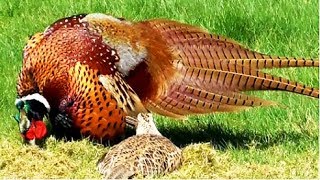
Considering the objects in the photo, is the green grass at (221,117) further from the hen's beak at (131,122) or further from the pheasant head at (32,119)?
the hen's beak at (131,122)

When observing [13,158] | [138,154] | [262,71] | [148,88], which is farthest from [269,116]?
[13,158]

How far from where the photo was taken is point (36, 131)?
6.52 metres

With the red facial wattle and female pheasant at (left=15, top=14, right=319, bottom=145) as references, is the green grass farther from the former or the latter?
female pheasant at (left=15, top=14, right=319, bottom=145)

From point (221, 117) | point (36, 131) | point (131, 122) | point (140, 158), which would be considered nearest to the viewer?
point (140, 158)

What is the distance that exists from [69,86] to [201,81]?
0.91 meters

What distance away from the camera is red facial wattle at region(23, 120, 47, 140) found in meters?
6.52

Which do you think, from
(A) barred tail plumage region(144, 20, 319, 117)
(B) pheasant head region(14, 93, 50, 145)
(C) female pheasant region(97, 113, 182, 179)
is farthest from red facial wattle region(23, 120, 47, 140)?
(A) barred tail plumage region(144, 20, 319, 117)

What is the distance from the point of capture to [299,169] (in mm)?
6098

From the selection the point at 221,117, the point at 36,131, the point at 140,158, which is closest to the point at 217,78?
the point at 221,117

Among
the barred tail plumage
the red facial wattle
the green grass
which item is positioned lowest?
the green grass

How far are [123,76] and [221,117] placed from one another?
0.89m

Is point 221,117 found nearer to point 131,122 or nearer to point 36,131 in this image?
point 131,122

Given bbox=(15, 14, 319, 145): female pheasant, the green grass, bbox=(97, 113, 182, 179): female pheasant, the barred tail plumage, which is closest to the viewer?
bbox=(97, 113, 182, 179): female pheasant

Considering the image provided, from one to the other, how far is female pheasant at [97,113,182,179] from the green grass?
8 centimetres
